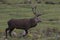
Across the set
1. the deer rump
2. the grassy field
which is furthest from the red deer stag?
the grassy field

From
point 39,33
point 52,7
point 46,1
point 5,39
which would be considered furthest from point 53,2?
point 5,39

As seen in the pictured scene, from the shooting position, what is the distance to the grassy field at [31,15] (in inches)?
682

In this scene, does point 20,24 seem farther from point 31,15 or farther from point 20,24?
point 31,15

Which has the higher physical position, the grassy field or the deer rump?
the deer rump

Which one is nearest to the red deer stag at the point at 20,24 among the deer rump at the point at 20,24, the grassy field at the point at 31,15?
the deer rump at the point at 20,24

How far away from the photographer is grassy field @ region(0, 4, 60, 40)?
56.9 feet

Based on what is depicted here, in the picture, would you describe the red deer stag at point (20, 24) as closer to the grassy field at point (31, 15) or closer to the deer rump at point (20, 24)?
the deer rump at point (20, 24)

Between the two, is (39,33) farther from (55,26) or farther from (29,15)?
(29,15)

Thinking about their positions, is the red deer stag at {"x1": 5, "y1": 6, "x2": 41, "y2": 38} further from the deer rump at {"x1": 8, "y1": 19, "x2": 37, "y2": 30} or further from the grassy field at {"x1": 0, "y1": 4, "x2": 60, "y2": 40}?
the grassy field at {"x1": 0, "y1": 4, "x2": 60, "y2": 40}

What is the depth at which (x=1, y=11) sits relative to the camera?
23.9 meters

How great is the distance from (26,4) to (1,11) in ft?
12.5

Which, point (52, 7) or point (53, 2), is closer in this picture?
point (52, 7)

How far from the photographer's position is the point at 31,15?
2233 centimetres

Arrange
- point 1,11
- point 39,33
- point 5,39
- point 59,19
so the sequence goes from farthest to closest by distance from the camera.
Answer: point 1,11 < point 59,19 < point 39,33 < point 5,39
